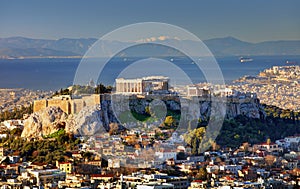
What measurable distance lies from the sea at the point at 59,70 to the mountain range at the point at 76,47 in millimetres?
887

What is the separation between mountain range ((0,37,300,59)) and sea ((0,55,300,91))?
89 centimetres

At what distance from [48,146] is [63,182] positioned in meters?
7.93

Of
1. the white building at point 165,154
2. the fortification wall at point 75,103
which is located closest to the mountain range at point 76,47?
the fortification wall at point 75,103

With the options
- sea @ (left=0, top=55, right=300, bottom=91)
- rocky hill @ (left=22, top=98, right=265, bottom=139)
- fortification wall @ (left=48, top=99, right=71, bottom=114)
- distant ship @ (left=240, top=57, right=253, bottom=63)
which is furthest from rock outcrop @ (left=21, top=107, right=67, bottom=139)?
distant ship @ (left=240, top=57, right=253, bottom=63)

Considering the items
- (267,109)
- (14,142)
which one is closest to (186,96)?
(267,109)

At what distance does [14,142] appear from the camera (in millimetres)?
40094

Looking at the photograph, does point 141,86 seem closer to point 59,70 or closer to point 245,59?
point 59,70

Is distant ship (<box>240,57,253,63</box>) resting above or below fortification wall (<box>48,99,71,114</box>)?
above

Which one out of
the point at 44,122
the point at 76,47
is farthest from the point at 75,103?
the point at 76,47

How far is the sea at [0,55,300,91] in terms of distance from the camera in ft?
257

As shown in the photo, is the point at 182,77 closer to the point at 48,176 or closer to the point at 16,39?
the point at 48,176

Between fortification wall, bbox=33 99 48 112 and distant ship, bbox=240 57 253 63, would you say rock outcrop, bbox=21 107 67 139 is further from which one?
distant ship, bbox=240 57 253 63

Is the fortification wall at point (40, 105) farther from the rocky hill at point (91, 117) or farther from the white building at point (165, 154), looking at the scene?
the white building at point (165, 154)

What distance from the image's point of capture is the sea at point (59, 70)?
78.2 m
